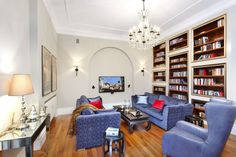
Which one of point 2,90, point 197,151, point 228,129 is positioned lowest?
point 197,151

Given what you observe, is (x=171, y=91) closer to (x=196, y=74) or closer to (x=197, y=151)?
(x=196, y=74)

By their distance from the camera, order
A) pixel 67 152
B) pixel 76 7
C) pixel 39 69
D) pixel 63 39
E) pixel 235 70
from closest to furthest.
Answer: pixel 67 152
pixel 39 69
pixel 235 70
pixel 76 7
pixel 63 39

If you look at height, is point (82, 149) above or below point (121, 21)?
below

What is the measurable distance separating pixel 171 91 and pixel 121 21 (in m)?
3.43

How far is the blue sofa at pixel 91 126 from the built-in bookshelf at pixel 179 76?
317 centimetres

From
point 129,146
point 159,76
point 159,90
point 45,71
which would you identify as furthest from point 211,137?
point 159,76

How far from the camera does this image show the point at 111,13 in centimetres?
375

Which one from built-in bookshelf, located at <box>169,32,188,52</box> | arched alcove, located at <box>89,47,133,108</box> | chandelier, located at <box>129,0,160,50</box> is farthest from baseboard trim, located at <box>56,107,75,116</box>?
built-in bookshelf, located at <box>169,32,188,52</box>

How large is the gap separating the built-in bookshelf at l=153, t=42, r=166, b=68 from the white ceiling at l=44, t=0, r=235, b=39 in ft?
2.71

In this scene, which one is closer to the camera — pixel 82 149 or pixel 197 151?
pixel 197 151

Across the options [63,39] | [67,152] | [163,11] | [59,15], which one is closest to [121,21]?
[163,11]

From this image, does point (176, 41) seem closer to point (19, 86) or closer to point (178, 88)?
point (178, 88)

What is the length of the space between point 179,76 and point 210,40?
1491 mm

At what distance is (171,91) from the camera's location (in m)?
5.12
